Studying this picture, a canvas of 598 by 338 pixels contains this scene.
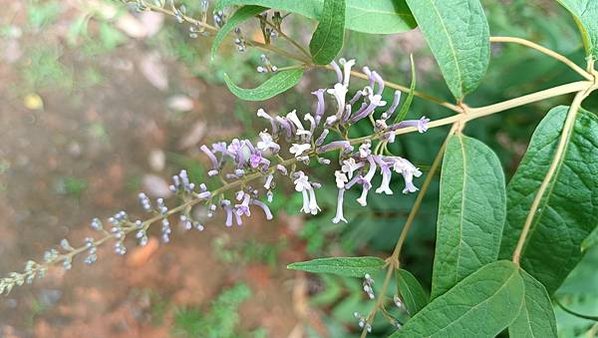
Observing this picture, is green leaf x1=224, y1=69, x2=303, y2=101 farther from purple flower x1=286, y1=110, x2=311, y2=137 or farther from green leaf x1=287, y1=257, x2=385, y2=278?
green leaf x1=287, y1=257, x2=385, y2=278

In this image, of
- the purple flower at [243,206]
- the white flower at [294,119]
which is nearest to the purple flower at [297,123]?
the white flower at [294,119]

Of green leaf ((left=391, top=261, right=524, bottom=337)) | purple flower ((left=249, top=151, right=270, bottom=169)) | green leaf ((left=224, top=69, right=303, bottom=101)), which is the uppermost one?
green leaf ((left=224, top=69, right=303, bottom=101))

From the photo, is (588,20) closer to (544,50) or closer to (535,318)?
(544,50)

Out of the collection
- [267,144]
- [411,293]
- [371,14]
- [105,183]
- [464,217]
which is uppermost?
[371,14]

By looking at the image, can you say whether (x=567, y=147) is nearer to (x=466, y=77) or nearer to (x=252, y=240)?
(x=466, y=77)

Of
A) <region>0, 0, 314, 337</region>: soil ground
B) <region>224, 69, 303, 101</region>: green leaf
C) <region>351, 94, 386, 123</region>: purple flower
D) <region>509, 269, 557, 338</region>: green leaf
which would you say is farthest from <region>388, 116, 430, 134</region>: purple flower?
<region>0, 0, 314, 337</region>: soil ground

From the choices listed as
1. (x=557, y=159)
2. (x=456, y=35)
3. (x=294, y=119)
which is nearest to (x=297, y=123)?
(x=294, y=119)

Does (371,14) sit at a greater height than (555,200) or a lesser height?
greater
